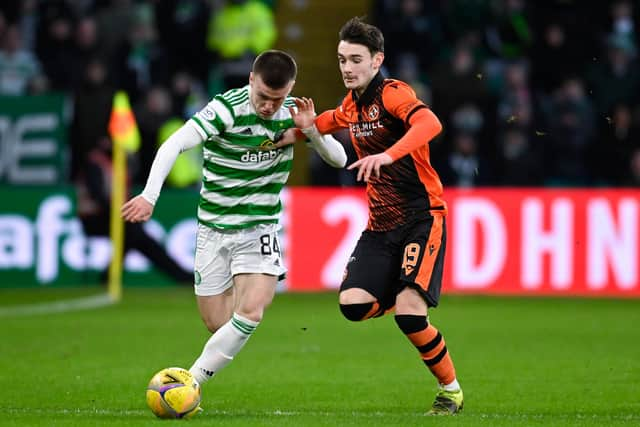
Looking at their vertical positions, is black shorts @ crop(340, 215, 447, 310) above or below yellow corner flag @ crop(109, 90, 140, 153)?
above

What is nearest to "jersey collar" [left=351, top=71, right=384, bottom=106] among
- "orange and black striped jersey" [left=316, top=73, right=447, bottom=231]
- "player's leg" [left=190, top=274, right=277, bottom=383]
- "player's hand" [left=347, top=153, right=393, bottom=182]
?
"orange and black striped jersey" [left=316, top=73, right=447, bottom=231]

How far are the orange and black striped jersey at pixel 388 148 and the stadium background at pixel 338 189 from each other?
5.84ft

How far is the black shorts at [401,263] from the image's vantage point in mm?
7738

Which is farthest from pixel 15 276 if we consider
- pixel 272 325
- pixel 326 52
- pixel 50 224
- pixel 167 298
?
pixel 326 52

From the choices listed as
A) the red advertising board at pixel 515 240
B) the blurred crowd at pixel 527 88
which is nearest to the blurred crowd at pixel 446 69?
the blurred crowd at pixel 527 88

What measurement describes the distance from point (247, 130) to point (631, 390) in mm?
3020

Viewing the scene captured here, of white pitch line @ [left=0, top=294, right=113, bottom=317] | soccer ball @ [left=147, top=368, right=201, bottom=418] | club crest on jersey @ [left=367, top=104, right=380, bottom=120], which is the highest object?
club crest on jersey @ [left=367, top=104, right=380, bottom=120]

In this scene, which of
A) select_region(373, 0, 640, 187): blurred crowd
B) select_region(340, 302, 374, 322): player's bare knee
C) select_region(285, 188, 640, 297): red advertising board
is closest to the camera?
select_region(340, 302, 374, 322): player's bare knee

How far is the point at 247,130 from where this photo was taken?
7.83 metres

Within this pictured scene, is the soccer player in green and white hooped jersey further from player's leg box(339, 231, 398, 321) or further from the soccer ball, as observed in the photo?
player's leg box(339, 231, 398, 321)

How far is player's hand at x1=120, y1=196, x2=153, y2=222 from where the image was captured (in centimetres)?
714

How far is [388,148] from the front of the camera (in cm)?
777

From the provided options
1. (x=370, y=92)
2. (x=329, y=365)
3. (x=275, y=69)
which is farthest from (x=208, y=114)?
(x=329, y=365)

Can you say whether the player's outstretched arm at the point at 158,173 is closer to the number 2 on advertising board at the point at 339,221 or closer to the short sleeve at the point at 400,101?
the short sleeve at the point at 400,101
